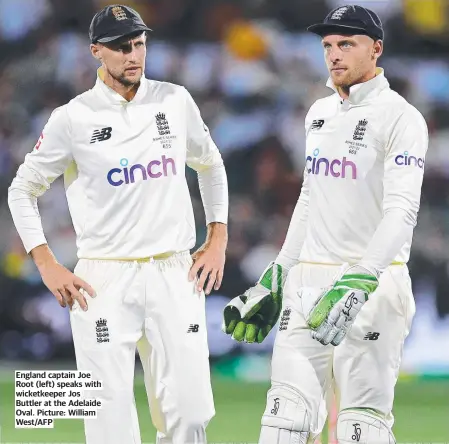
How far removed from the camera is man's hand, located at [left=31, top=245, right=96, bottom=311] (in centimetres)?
427

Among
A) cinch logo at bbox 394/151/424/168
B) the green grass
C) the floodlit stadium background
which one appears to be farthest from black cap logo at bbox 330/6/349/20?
the floodlit stadium background

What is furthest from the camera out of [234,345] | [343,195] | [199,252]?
[234,345]

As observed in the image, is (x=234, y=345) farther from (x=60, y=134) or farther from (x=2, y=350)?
(x=60, y=134)

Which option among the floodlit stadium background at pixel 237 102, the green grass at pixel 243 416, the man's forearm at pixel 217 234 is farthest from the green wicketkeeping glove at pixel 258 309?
the floodlit stadium background at pixel 237 102

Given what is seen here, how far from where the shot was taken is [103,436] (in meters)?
4.23

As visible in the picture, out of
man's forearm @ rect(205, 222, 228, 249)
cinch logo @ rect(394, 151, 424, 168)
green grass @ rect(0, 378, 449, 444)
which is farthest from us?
green grass @ rect(0, 378, 449, 444)

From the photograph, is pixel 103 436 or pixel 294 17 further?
pixel 294 17

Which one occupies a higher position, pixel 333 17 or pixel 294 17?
pixel 294 17

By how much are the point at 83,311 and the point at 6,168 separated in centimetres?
315

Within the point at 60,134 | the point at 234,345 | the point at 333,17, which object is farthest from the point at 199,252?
the point at 234,345

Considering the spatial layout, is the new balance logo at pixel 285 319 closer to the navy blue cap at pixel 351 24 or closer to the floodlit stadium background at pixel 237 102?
the navy blue cap at pixel 351 24

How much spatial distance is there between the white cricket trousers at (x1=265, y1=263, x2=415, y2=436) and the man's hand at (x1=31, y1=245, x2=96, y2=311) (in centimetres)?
77

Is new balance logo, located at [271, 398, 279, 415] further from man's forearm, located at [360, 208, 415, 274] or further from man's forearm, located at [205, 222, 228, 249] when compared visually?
man's forearm, located at [205, 222, 228, 249]

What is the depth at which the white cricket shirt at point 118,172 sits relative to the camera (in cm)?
425
